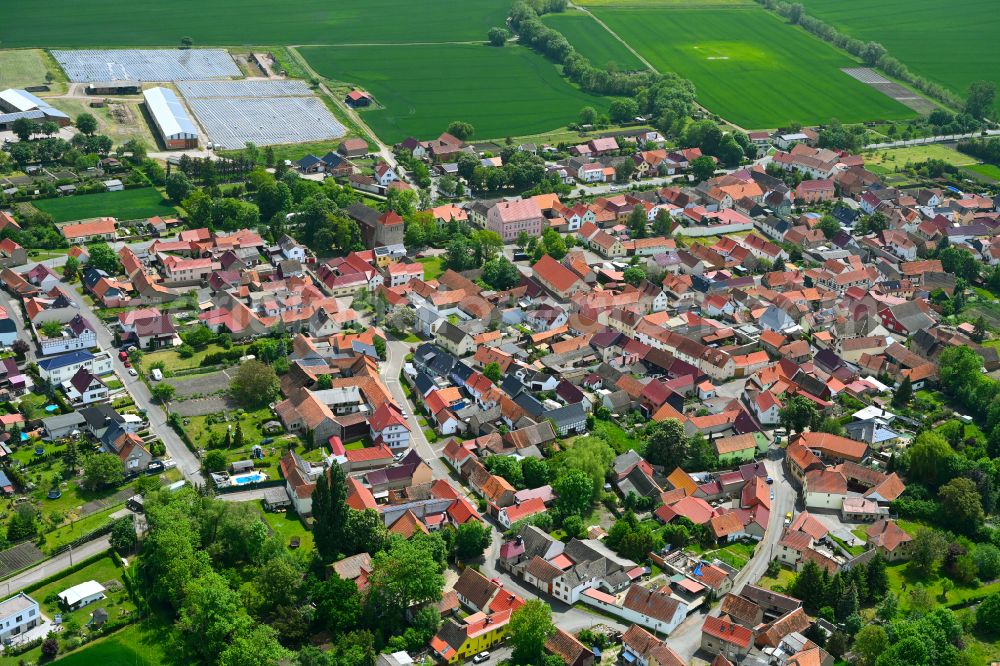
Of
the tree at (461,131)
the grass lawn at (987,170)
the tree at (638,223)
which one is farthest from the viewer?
the tree at (461,131)

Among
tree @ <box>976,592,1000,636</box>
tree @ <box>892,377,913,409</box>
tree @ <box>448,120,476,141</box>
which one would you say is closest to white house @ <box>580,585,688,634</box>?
tree @ <box>976,592,1000,636</box>

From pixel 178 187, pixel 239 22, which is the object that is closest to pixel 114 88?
pixel 178 187

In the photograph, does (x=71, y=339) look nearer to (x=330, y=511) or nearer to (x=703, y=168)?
(x=330, y=511)

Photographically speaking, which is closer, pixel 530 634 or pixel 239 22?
pixel 530 634

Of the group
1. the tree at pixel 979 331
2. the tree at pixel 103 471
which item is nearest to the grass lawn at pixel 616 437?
the tree at pixel 103 471

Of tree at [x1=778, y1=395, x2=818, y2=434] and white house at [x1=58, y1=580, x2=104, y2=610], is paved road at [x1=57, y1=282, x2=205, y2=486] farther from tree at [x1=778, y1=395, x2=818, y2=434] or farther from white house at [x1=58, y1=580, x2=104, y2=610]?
tree at [x1=778, y1=395, x2=818, y2=434]

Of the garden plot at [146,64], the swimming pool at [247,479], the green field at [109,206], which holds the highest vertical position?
the garden plot at [146,64]

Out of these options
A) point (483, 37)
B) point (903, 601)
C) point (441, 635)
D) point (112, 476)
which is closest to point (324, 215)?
point (112, 476)

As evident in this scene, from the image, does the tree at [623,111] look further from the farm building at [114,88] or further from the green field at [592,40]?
the farm building at [114,88]
